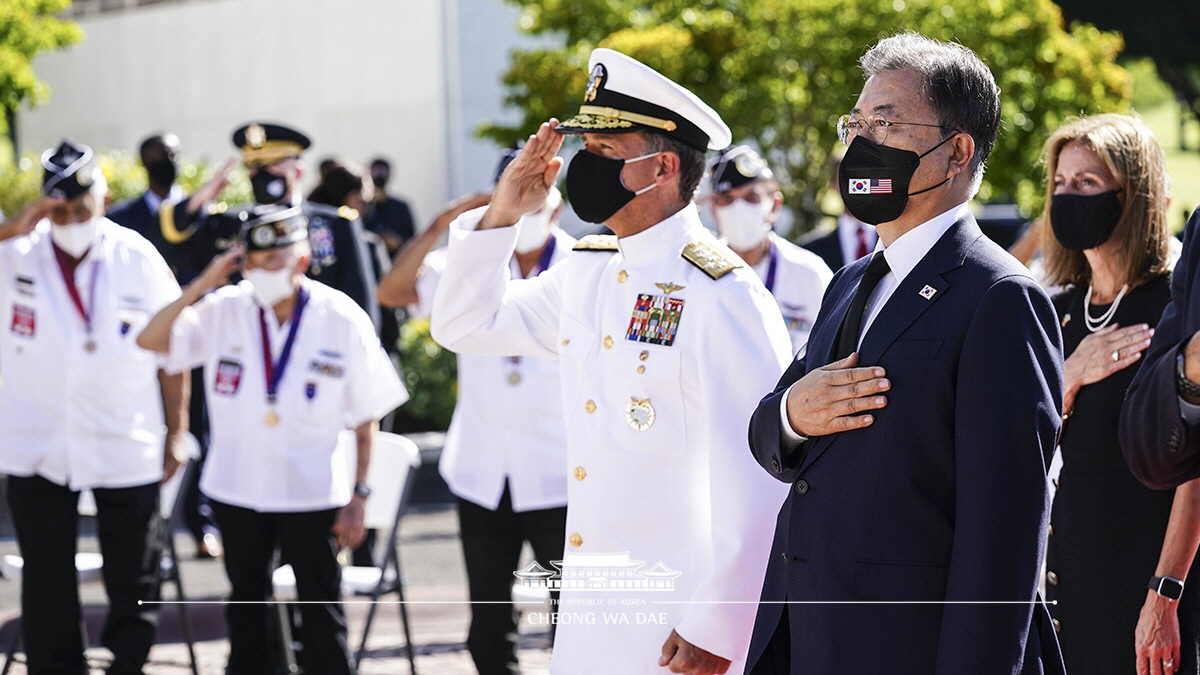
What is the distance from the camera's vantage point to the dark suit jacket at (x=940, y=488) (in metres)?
2.65

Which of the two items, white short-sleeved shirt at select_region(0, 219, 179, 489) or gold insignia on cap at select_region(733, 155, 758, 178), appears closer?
white short-sleeved shirt at select_region(0, 219, 179, 489)

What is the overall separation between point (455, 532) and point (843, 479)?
7750mm

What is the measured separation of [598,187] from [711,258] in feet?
1.16

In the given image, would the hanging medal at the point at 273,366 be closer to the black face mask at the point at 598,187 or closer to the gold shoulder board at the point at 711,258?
the black face mask at the point at 598,187

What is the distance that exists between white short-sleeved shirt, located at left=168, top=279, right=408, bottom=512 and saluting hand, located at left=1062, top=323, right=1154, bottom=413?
2987 mm

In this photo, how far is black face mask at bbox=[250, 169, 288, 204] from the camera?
793 cm

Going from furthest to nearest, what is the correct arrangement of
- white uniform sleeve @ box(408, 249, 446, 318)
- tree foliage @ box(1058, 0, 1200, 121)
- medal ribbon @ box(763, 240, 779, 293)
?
tree foliage @ box(1058, 0, 1200, 121) < medal ribbon @ box(763, 240, 779, 293) < white uniform sleeve @ box(408, 249, 446, 318)

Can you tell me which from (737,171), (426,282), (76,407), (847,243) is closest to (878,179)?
(426,282)

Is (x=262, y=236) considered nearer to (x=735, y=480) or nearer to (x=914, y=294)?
(x=735, y=480)

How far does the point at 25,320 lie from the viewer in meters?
6.48

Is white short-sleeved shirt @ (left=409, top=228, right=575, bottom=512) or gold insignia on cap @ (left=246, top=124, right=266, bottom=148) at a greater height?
gold insignia on cap @ (left=246, top=124, right=266, bottom=148)

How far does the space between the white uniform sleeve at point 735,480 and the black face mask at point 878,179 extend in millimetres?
655

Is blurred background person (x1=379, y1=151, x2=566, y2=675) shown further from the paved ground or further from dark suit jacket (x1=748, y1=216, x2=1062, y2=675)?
dark suit jacket (x1=748, y1=216, x2=1062, y2=675)

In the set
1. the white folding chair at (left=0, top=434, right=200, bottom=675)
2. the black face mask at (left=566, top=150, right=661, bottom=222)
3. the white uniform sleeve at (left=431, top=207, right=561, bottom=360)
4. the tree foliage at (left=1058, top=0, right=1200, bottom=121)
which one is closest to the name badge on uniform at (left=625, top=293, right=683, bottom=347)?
the black face mask at (left=566, top=150, right=661, bottom=222)
